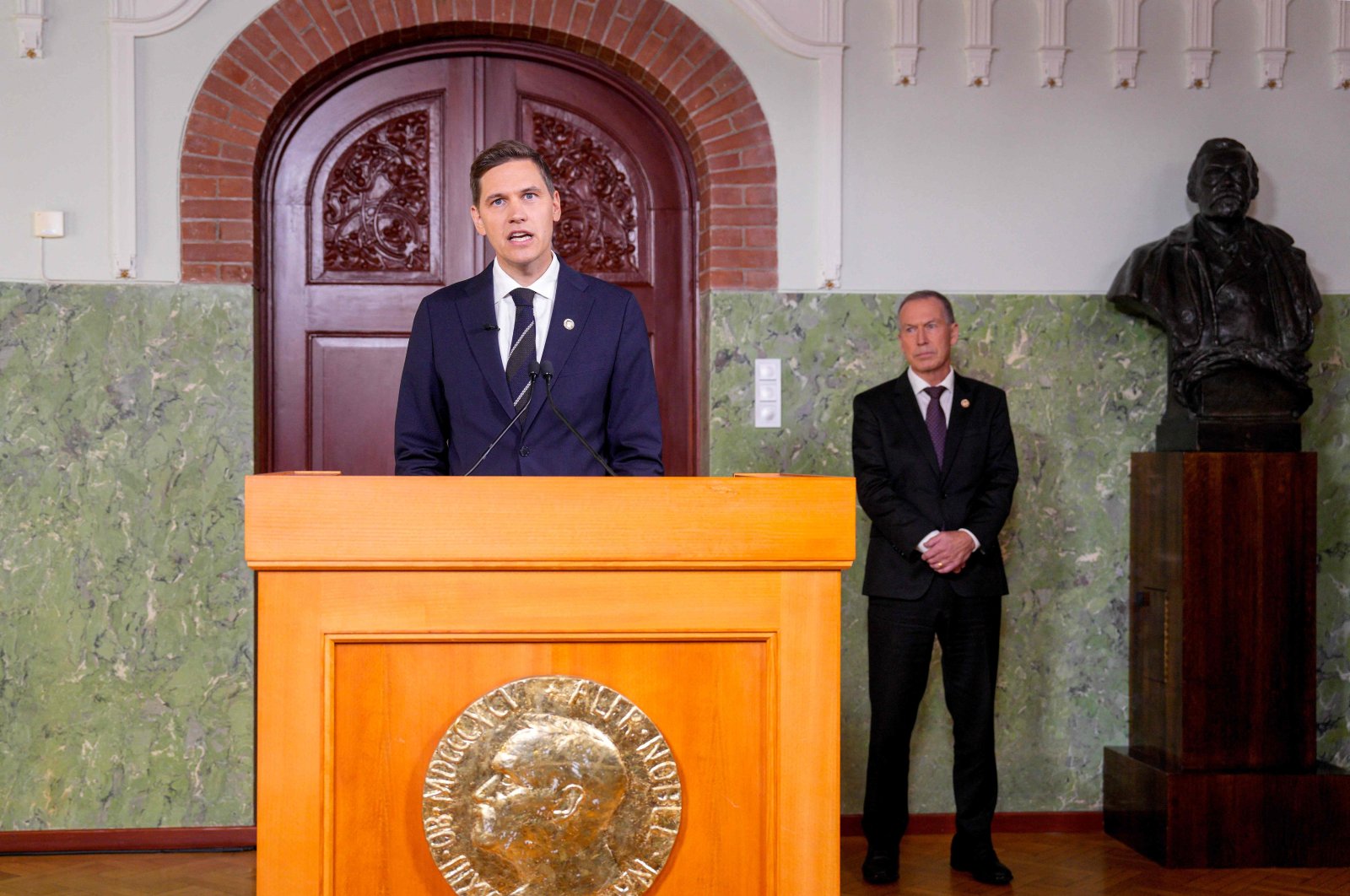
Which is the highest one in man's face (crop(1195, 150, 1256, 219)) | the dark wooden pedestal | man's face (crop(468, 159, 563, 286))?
man's face (crop(1195, 150, 1256, 219))

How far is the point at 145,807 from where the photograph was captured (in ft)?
13.5

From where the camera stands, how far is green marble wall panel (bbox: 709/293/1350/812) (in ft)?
14.3

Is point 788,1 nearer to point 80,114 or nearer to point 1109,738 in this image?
point 80,114

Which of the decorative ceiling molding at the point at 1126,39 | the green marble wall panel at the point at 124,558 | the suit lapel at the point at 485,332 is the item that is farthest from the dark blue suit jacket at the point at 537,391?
the decorative ceiling molding at the point at 1126,39

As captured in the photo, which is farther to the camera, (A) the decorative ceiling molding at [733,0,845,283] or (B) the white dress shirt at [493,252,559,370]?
(A) the decorative ceiling molding at [733,0,845,283]

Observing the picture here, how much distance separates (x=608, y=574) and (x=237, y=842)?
3.20 meters

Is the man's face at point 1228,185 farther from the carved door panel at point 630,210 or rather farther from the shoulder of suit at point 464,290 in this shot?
the shoulder of suit at point 464,290

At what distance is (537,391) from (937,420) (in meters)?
2.20

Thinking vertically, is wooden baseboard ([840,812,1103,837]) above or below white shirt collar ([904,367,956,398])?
below

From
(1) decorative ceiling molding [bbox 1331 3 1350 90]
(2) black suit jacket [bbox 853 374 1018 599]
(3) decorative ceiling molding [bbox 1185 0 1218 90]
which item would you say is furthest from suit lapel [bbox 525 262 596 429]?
(1) decorative ceiling molding [bbox 1331 3 1350 90]

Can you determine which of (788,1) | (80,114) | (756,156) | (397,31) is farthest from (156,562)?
(788,1)

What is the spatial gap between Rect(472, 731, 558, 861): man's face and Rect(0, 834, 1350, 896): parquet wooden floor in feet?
8.09

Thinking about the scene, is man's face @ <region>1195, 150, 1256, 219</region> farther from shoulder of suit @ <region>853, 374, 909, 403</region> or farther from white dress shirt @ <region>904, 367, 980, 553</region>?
shoulder of suit @ <region>853, 374, 909, 403</region>

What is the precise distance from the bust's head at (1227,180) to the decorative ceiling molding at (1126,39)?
16.6 inches
